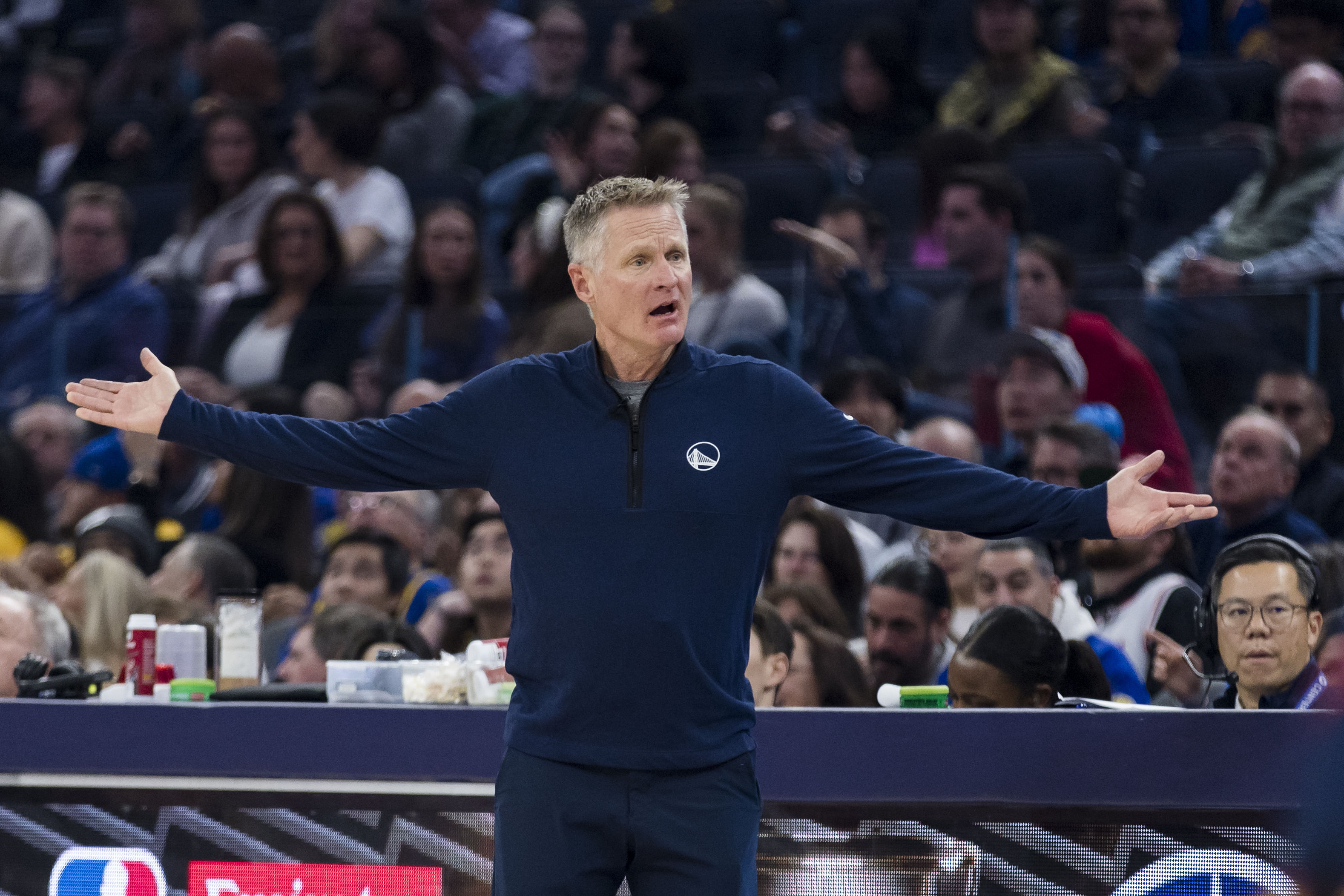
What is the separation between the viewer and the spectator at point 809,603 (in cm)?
495

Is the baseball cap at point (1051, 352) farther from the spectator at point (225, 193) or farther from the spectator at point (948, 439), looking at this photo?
the spectator at point (225, 193)

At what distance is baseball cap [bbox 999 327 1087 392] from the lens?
5797mm

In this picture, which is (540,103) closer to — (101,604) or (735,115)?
(735,115)

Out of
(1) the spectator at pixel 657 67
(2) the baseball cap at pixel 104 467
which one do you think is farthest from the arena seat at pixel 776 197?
(2) the baseball cap at pixel 104 467

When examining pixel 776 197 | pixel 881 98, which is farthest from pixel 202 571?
pixel 881 98

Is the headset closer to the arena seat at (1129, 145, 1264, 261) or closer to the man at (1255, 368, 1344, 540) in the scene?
the man at (1255, 368, 1344, 540)

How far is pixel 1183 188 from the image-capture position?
23.9 feet

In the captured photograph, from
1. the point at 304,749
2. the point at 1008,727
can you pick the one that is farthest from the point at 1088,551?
the point at 304,749

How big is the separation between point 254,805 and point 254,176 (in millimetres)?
5061

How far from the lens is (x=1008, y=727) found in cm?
338

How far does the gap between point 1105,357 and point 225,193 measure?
441cm

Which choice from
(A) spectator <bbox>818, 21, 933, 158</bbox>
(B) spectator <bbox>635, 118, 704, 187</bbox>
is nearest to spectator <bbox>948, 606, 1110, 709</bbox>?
(B) spectator <bbox>635, 118, 704, 187</bbox>

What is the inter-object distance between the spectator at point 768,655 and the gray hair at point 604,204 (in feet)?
5.02

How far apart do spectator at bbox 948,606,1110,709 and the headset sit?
0.27 m
